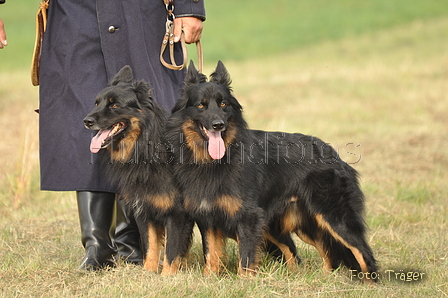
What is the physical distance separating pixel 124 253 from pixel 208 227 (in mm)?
1014

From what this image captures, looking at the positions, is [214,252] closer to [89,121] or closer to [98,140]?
[98,140]

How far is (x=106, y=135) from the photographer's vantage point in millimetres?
4121

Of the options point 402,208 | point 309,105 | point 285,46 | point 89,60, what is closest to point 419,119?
point 309,105

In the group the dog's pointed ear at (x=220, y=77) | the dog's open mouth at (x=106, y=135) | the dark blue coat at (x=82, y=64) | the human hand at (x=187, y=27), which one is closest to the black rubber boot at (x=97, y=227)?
the dark blue coat at (x=82, y=64)

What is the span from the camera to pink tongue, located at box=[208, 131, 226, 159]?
13.6 feet

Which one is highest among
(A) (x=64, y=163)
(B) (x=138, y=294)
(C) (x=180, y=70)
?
(C) (x=180, y=70)

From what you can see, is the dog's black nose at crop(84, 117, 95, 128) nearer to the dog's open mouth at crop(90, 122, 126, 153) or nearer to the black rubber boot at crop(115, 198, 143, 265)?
the dog's open mouth at crop(90, 122, 126, 153)

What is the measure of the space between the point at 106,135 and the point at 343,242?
2173 mm

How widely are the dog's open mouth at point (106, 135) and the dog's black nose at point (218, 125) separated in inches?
29.4

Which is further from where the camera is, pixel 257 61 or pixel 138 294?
pixel 257 61

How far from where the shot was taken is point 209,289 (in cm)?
373

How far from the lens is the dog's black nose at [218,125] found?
4004mm

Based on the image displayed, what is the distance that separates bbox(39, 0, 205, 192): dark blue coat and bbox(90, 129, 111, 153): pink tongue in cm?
39

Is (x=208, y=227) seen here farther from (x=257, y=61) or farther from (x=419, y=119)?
(x=257, y=61)
